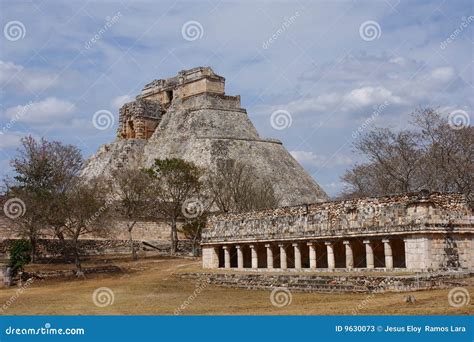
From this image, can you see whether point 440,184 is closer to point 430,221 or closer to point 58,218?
point 430,221

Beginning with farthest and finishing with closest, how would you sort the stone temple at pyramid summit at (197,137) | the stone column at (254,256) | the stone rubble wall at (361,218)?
the stone temple at pyramid summit at (197,137)
the stone column at (254,256)
the stone rubble wall at (361,218)

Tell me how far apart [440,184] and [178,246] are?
763 inches

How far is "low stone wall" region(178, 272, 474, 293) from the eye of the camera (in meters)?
19.5

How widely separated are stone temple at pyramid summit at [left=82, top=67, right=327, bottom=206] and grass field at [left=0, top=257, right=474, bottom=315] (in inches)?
1328

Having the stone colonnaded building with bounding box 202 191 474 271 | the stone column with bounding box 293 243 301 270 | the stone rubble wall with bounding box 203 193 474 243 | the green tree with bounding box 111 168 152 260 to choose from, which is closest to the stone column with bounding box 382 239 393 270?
the stone colonnaded building with bounding box 202 191 474 271

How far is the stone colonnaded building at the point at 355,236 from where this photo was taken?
22.6 m

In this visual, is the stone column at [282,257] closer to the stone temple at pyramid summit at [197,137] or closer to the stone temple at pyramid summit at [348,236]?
the stone temple at pyramid summit at [348,236]

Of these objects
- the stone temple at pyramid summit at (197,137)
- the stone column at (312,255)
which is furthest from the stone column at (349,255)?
the stone temple at pyramid summit at (197,137)

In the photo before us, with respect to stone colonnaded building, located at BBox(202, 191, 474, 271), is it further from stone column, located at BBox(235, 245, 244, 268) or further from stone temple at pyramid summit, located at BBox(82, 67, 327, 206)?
stone temple at pyramid summit, located at BBox(82, 67, 327, 206)

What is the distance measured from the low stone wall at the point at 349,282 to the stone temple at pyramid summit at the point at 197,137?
35.9 m

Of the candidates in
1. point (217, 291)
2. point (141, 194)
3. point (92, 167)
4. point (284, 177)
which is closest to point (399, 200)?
point (217, 291)

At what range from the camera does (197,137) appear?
231 feet

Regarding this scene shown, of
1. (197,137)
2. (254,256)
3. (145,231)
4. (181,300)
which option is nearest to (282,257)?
(254,256)

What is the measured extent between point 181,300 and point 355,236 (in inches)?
293
